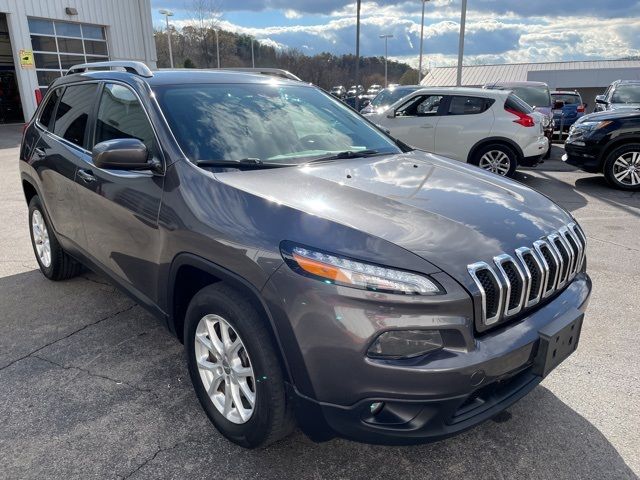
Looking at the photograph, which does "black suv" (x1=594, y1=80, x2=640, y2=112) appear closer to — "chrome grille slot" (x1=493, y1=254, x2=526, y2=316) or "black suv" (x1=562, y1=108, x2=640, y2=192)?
"black suv" (x1=562, y1=108, x2=640, y2=192)

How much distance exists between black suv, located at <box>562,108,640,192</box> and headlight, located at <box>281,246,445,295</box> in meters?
7.93

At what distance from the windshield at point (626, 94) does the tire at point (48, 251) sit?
12339mm

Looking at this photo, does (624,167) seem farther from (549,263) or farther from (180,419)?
(180,419)

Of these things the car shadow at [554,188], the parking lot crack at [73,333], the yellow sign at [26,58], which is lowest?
the car shadow at [554,188]

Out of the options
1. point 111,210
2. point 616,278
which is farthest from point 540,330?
point 616,278

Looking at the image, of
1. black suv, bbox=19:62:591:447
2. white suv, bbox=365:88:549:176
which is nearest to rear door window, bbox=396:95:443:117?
white suv, bbox=365:88:549:176

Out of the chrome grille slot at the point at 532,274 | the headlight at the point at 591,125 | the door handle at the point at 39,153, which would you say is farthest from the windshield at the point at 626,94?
the door handle at the point at 39,153

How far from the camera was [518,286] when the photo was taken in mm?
2049

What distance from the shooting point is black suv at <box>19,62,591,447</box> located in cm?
187

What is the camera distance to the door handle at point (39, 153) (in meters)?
4.07

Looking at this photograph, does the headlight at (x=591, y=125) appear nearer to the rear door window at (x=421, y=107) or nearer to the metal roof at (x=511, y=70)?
the rear door window at (x=421, y=107)

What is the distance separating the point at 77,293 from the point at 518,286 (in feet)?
12.0

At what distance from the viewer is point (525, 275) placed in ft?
6.79

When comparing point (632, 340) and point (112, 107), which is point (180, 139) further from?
point (632, 340)
